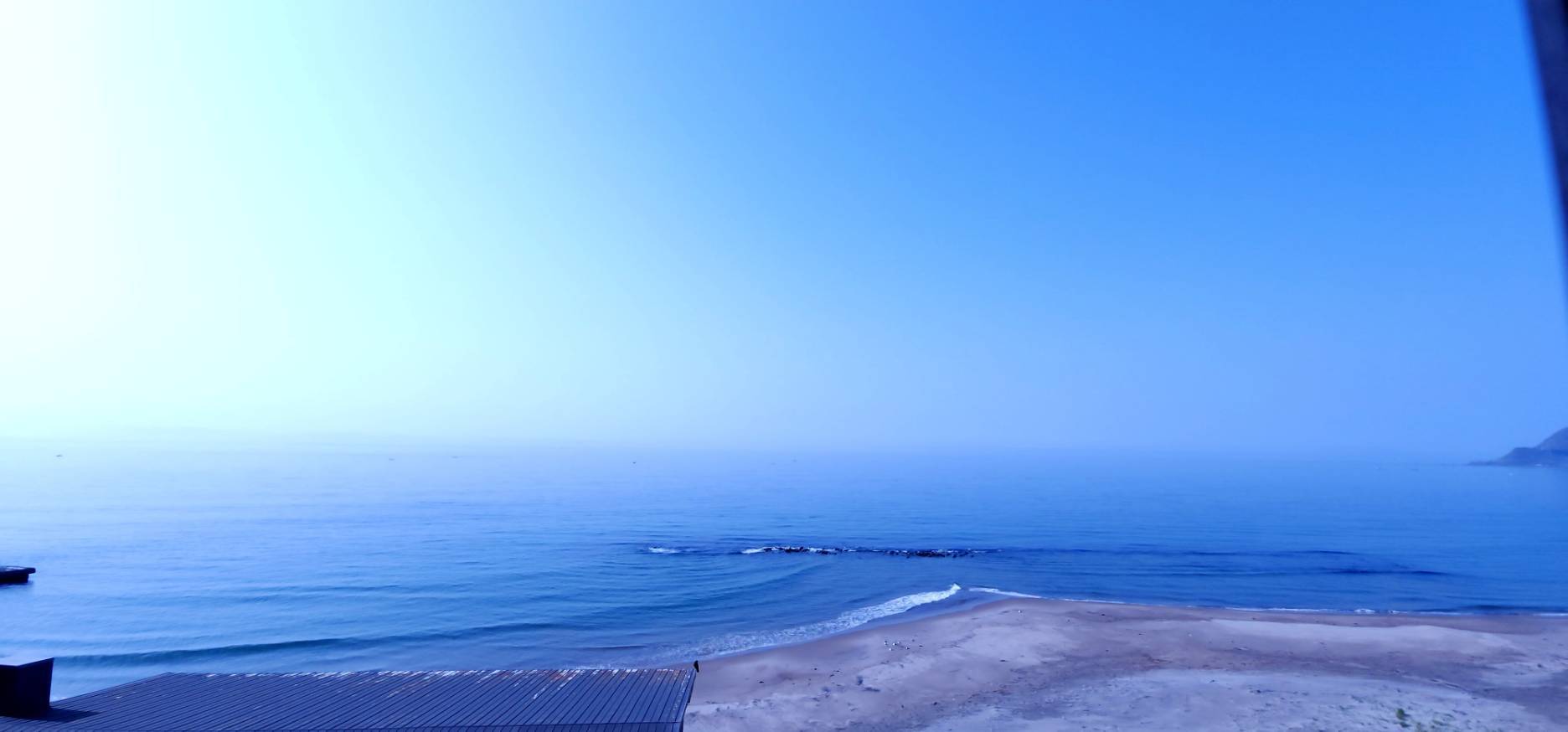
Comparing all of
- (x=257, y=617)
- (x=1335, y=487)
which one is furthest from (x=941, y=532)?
(x=1335, y=487)

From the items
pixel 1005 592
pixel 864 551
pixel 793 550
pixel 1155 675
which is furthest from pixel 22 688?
pixel 864 551

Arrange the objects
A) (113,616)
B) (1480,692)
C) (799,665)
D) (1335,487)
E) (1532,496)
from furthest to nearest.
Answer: (1335,487) < (1532,496) < (113,616) < (799,665) < (1480,692)

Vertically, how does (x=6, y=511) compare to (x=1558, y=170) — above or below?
below

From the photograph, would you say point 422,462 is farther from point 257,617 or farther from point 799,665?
point 799,665

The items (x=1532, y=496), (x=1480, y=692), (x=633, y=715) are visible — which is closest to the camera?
(x=633, y=715)

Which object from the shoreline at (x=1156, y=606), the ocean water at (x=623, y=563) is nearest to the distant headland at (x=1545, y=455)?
the ocean water at (x=623, y=563)

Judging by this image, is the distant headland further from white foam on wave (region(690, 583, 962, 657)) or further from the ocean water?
white foam on wave (region(690, 583, 962, 657))
